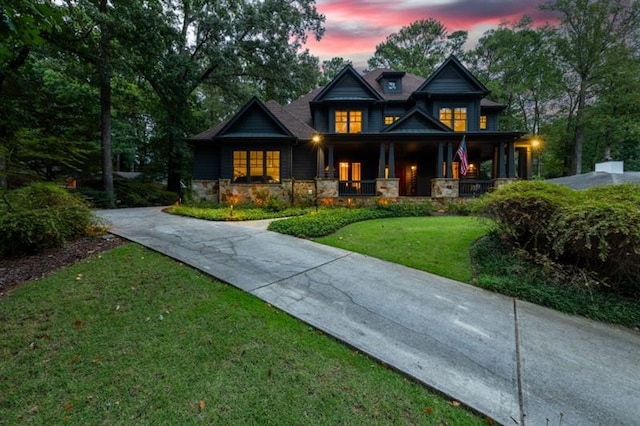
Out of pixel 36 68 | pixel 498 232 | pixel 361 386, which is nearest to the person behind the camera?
pixel 361 386

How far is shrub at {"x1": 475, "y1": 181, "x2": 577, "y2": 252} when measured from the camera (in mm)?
5082

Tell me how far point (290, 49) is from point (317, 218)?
14588mm

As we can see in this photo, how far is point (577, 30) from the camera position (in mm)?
20812

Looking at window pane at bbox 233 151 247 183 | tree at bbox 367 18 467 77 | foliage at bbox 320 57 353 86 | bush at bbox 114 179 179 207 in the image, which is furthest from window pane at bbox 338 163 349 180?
tree at bbox 367 18 467 77

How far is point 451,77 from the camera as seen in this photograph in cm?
1563

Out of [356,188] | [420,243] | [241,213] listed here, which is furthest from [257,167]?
[420,243]

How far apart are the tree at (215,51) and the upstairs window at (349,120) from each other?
5242 mm

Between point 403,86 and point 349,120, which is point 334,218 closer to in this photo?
point 349,120

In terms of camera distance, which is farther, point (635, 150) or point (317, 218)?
point (635, 150)

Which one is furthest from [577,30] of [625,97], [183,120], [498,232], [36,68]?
[36,68]

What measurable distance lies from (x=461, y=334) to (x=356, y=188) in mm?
11131

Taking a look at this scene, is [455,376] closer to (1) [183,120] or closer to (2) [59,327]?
(2) [59,327]

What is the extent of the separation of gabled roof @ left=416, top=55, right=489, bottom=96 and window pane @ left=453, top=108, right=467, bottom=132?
3.43 ft

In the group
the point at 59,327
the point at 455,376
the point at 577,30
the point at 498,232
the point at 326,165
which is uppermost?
the point at 577,30
